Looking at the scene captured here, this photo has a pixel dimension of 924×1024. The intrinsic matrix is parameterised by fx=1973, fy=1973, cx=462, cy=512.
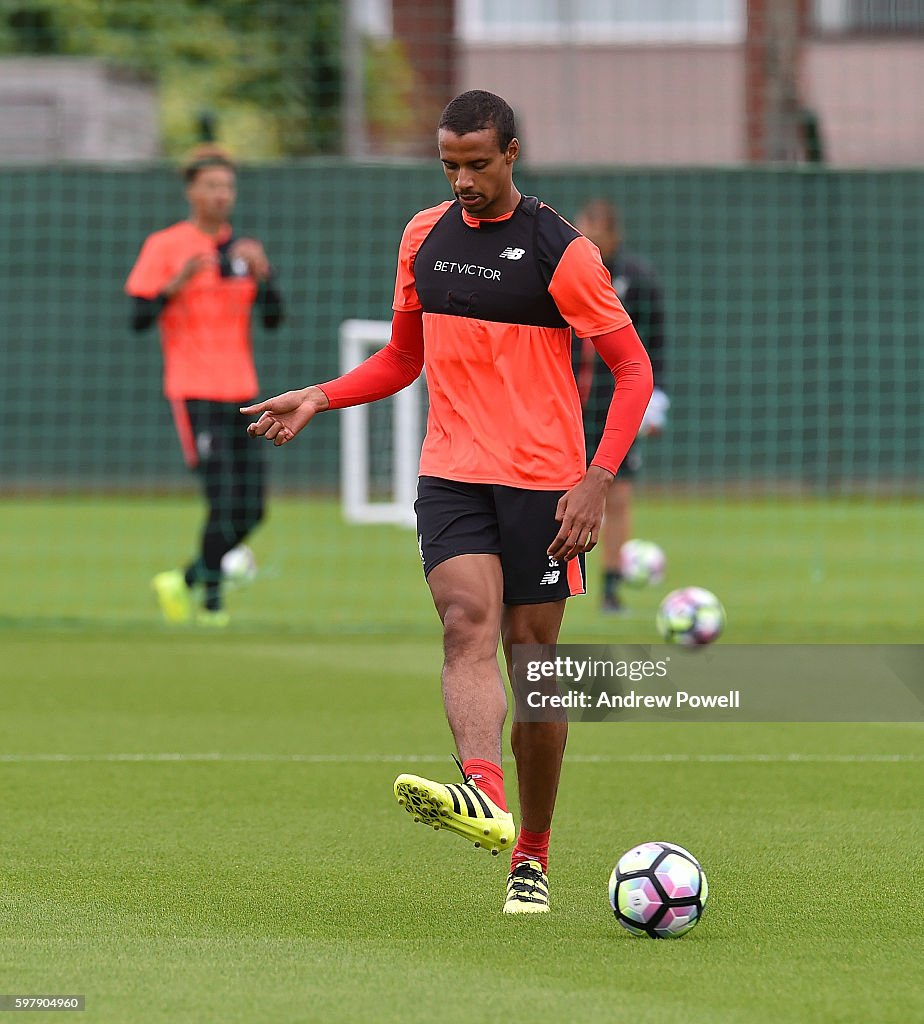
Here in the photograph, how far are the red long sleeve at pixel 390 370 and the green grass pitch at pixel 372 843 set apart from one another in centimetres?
142

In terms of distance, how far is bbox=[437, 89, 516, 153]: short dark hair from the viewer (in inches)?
205

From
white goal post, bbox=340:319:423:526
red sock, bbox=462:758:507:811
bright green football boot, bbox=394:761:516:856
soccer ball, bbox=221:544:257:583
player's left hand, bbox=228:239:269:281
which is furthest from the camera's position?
white goal post, bbox=340:319:423:526

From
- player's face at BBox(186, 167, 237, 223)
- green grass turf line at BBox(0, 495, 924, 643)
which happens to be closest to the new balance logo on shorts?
green grass turf line at BBox(0, 495, 924, 643)

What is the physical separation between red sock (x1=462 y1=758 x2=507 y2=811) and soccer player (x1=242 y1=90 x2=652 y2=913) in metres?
0.15

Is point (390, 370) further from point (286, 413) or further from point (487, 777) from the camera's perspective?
point (487, 777)

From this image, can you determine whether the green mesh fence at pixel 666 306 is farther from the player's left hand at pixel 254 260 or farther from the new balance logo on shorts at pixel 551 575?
the new balance logo on shorts at pixel 551 575

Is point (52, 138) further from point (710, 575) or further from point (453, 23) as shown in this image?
point (710, 575)

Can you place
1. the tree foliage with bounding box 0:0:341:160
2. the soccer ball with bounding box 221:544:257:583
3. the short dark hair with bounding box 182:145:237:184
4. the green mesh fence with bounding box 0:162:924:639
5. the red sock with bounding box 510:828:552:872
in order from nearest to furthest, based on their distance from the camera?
the red sock with bounding box 510:828:552:872 → the short dark hair with bounding box 182:145:237:184 → the soccer ball with bounding box 221:544:257:583 → the green mesh fence with bounding box 0:162:924:639 → the tree foliage with bounding box 0:0:341:160

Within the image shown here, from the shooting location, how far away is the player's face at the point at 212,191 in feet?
37.9

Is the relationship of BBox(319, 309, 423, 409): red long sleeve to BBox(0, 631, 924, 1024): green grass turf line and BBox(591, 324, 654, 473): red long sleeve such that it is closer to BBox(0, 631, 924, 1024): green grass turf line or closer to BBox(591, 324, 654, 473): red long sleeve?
BBox(591, 324, 654, 473): red long sleeve

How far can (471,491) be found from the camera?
17.6 feet

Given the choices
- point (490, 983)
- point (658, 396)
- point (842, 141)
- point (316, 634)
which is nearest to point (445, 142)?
point (490, 983)

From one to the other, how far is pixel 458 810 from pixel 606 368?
313 inches

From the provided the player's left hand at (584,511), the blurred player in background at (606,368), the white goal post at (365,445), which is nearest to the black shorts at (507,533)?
the player's left hand at (584,511)
